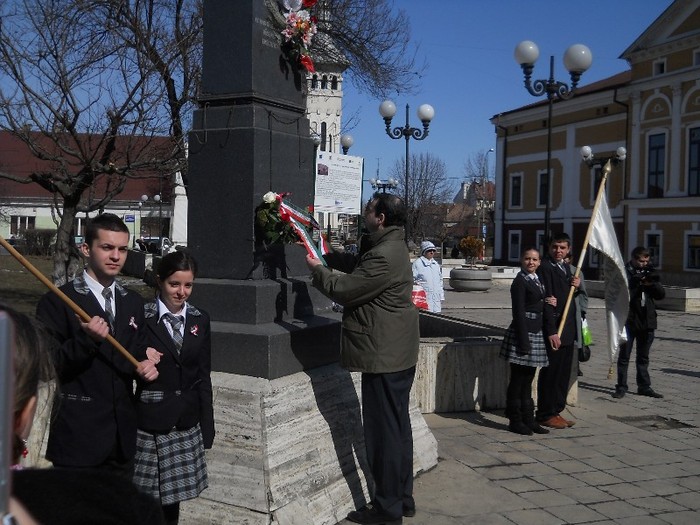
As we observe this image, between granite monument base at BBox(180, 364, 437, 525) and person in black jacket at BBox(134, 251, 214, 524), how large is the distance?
642 millimetres

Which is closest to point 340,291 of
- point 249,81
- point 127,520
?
point 249,81

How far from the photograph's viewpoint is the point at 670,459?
21.0ft

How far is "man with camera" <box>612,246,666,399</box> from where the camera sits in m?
9.05

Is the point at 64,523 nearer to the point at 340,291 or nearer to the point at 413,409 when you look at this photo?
the point at 340,291

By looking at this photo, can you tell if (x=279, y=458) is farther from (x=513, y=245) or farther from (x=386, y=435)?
(x=513, y=245)

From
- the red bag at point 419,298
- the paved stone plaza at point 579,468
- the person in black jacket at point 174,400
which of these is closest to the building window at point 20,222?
the red bag at point 419,298

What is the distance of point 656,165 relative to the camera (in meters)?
40.2

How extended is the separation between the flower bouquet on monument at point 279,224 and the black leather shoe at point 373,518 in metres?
1.62

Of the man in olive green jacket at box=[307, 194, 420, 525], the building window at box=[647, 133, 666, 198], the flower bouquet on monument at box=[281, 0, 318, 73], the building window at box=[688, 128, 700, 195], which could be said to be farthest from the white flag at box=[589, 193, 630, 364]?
the building window at box=[647, 133, 666, 198]

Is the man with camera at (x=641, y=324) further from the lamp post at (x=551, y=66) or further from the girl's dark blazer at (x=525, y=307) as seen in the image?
the lamp post at (x=551, y=66)

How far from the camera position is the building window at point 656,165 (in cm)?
3975

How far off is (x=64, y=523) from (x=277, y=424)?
10.8 ft

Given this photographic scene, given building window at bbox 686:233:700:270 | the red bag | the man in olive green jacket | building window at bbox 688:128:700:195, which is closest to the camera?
the man in olive green jacket

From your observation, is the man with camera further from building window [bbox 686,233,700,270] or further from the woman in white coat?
building window [bbox 686,233,700,270]
